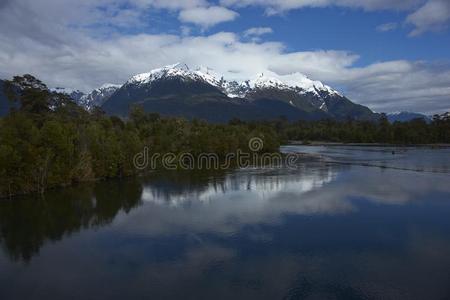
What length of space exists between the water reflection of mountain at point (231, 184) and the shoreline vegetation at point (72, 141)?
9.94 metres

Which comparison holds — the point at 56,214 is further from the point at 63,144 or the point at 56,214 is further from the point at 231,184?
the point at 231,184

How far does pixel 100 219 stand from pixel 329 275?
27.9m

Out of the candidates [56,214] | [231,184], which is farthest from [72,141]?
[231,184]

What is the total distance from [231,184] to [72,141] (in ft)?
87.1

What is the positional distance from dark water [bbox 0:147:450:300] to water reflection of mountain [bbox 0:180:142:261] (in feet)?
0.45

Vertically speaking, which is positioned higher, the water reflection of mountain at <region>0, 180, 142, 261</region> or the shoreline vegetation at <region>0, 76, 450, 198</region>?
the shoreline vegetation at <region>0, 76, 450, 198</region>

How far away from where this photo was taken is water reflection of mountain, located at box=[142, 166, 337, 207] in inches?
2303

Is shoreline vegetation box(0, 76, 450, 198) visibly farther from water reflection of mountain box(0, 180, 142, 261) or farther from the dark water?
the dark water

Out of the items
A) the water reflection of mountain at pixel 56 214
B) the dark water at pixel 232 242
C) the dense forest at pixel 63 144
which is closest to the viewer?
the dark water at pixel 232 242

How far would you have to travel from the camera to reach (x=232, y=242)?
3631 cm

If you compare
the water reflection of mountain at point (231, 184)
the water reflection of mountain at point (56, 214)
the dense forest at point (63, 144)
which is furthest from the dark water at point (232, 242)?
the dense forest at point (63, 144)

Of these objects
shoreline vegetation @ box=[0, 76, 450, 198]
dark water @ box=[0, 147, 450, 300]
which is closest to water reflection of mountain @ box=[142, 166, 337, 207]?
dark water @ box=[0, 147, 450, 300]

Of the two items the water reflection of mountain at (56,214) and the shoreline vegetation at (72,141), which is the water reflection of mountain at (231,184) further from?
the shoreline vegetation at (72,141)

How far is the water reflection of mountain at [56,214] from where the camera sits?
3972 centimetres
